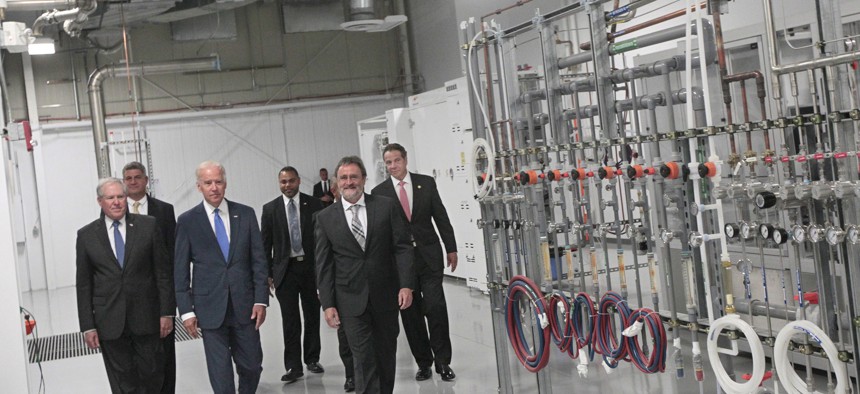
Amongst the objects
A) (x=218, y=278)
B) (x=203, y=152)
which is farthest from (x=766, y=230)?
(x=203, y=152)

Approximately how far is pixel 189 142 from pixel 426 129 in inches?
228

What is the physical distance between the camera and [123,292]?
15.1 feet

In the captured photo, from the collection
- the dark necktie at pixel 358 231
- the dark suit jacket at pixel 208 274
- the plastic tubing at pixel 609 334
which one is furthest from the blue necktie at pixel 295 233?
the plastic tubing at pixel 609 334

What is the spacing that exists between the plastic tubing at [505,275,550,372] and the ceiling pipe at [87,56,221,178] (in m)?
9.49

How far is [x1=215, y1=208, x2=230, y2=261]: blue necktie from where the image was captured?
4758 millimetres

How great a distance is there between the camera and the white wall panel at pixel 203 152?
1396 centimetres

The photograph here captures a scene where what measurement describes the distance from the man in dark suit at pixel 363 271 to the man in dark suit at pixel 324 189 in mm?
8817

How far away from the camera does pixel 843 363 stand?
3.01 metres

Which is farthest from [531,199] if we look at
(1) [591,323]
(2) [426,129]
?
(2) [426,129]

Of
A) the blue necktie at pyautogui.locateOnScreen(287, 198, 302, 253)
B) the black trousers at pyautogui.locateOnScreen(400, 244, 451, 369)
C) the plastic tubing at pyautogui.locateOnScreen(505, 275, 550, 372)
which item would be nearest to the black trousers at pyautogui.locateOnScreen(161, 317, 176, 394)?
the blue necktie at pyautogui.locateOnScreen(287, 198, 302, 253)

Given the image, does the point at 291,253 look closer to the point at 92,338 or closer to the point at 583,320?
the point at 92,338

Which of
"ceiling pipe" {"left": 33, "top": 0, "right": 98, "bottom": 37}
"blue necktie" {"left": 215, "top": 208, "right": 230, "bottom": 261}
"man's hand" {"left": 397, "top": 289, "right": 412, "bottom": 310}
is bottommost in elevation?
"man's hand" {"left": 397, "top": 289, "right": 412, "bottom": 310}

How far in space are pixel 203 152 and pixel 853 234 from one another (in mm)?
12774

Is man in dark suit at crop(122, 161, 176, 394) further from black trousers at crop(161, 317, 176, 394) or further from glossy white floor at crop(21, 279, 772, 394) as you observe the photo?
glossy white floor at crop(21, 279, 772, 394)
